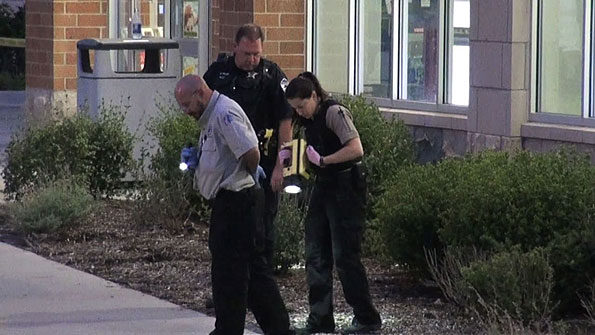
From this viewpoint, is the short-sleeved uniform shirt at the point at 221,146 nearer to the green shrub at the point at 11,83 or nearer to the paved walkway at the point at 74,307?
the paved walkway at the point at 74,307

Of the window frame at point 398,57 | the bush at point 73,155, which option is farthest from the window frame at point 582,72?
the bush at point 73,155

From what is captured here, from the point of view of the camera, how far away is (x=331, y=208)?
27.9 ft

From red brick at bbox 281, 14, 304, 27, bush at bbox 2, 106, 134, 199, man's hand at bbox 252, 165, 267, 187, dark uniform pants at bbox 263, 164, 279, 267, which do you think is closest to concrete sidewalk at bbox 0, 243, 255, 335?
dark uniform pants at bbox 263, 164, 279, 267

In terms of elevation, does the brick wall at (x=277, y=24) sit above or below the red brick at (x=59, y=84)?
above

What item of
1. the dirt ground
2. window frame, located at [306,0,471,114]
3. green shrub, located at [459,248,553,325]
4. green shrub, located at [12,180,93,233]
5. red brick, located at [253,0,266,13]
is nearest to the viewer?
green shrub, located at [459,248,553,325]

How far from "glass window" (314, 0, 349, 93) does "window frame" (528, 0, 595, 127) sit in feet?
9.75

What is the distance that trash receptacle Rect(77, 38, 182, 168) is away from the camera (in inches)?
592

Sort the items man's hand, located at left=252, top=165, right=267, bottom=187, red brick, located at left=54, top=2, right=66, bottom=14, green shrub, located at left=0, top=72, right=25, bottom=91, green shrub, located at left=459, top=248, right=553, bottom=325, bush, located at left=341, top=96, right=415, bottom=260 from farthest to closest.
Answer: green shrub, located at left=0, top=72, right=25, bottom=91 < red brick, located at left=54, top=2, right=66, bottom=14 < bush, located at left=341, top=96, right=415, bottom=260 < green shrub, located at left=459, top=248, right=553, bottom=325 < man's hand, located at left=252, top=165, right=267, bottom=187

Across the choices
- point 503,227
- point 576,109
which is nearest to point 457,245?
point 503,227

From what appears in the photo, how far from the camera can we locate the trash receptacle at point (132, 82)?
15039mm

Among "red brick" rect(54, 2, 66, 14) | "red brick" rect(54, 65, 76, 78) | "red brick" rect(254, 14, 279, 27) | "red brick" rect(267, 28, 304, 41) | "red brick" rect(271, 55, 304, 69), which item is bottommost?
"red brick" rect(54, 65, 76, 78)

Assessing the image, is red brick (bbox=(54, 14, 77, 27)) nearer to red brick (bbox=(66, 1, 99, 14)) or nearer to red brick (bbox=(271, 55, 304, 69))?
red brick (bbox=(66, 1, 99, 14))

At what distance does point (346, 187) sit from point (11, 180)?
6099 mm

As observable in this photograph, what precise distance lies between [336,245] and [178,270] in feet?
8.67
